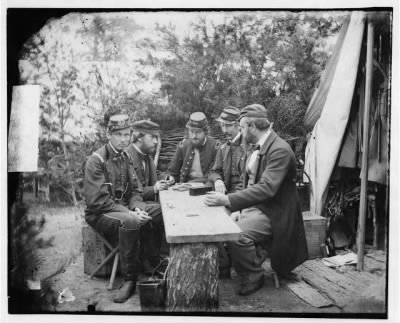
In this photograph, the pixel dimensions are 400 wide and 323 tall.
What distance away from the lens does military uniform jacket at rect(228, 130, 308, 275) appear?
5.49 metres

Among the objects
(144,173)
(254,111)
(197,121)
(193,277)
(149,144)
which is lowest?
(193,277)

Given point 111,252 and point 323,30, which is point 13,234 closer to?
point 111,252

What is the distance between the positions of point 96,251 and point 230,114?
2.00 metres

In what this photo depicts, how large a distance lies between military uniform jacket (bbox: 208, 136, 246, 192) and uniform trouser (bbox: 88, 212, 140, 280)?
95cm

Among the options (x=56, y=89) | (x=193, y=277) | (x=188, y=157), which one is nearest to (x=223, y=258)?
(x=193, y=277)

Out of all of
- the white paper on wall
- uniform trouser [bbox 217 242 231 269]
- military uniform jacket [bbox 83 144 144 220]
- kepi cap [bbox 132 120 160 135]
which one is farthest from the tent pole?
the white paper on wall

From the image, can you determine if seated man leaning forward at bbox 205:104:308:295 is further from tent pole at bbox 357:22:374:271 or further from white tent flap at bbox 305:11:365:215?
tent pole at bbox 357:22:374:271

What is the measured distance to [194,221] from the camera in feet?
16.4

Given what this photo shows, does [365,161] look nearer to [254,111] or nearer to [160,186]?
[254,111]

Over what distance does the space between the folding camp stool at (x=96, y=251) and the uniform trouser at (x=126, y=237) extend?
2.9 inches

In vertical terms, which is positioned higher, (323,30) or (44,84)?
(323,30)

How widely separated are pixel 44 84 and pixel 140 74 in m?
1.03
